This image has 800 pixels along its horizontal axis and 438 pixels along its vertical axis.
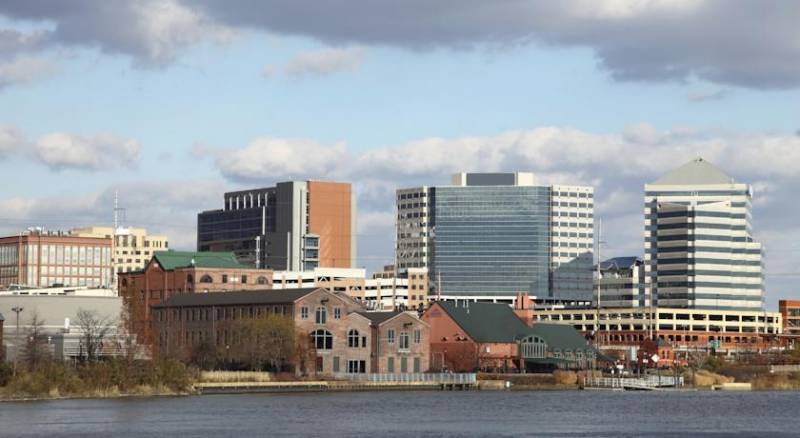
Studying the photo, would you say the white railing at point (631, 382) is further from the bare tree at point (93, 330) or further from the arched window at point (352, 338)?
the bare tree at point (93, 330)

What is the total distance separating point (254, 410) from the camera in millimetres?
120000

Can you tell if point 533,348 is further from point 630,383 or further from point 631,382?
point 630,383

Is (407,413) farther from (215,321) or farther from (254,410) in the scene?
(215,321)

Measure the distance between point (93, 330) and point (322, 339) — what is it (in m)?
24.5

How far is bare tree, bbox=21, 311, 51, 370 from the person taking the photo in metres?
140

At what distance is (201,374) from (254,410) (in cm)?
3776

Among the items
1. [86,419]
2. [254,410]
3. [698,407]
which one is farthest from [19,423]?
[698,407]


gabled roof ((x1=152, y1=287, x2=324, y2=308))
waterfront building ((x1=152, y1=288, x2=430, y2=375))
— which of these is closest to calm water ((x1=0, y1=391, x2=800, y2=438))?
waterfront building ((x1=152, y1=288, x2=430, y2=375))

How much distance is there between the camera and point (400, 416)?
114562mm

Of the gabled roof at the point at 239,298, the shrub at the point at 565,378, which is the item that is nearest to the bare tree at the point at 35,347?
the gabled roof at the point at 239,298

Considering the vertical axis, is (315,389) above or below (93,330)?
below

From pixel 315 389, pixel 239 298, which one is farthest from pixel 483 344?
pixel 315 389

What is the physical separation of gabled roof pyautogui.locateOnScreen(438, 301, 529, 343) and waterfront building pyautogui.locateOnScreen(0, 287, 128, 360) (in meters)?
40.9

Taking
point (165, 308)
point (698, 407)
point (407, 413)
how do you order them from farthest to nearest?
point (165, 308)
point (698, 407)
point (407, 413)
